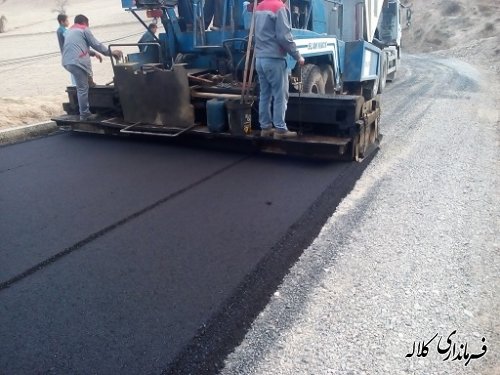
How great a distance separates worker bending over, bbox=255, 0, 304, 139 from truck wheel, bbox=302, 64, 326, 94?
1169mm

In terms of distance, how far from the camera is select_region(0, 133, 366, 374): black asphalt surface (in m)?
2.28

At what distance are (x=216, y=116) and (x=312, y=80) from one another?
1.84 m

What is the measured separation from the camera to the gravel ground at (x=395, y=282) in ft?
7.29

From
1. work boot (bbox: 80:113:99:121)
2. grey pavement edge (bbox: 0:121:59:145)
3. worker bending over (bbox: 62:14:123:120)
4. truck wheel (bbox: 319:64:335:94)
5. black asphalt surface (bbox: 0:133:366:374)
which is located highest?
worker bending over (bbox: 62:14:123:120)

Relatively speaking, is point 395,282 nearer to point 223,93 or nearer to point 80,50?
point 223,93

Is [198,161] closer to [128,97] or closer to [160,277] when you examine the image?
[128,97]

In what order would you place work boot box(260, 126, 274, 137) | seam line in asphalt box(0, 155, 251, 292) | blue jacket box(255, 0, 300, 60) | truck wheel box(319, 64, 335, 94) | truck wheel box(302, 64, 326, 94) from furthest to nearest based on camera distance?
truck wheel box(319, 64, 335, 94) → truck wheel box(302, 64, 326, 94) → work boot box(260, 126, 274, 137) → blue jacket box(255, 0, 300, 60) → seam line in asphalt box(0, 155, 251, 292)

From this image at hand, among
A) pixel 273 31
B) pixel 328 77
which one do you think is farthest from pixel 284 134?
pixel 328 77

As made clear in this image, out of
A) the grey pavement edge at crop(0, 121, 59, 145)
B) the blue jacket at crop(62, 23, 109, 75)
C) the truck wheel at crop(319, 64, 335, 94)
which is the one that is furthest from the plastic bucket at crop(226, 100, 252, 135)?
the grey pavement edge at crop(0, 121, 59, 145)

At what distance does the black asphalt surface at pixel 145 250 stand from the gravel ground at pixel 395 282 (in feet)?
0.64

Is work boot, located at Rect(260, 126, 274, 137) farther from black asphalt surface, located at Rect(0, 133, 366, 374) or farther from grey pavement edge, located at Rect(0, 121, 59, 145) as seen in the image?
grey pavement edge, located at Rect(0, 121, 59, 145)

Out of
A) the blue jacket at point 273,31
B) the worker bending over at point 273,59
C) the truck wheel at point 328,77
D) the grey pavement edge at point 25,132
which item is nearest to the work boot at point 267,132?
the worker bending over at point 273,59

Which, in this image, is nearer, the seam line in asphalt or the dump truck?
the seam line in asphalt

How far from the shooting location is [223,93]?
226 inches
